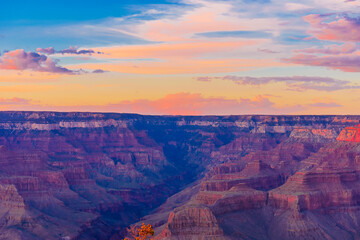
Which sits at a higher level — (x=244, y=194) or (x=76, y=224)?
(x=244, y=194)

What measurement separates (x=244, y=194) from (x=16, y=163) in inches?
3368

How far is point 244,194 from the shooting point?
422 feet

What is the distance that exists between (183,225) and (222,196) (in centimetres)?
2275

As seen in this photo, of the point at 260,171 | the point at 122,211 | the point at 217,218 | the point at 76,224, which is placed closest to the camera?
the point at 217,218

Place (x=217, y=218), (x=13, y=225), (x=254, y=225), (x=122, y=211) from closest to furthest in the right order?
(x=217, y=218) < (x=254, y=225) < (x=13, y=225) < (x=122, y=211)

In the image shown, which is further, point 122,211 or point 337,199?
point 122,211

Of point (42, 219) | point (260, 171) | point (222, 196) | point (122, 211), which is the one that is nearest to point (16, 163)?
point (122, 211)

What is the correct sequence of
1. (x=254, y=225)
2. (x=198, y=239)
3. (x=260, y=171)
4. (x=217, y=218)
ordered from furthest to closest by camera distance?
(x=260, y=171) → (x=254, y=225) → (x=217, y=218) → (x=198, y=239)

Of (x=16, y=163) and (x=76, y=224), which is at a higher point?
(x=16, y=163)

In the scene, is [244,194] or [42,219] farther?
[42,219]

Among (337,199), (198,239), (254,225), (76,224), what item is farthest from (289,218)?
(76,224)

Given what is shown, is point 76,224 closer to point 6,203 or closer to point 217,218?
point 6,203

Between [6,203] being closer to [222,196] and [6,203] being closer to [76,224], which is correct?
[76,224]

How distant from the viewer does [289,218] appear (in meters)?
126
